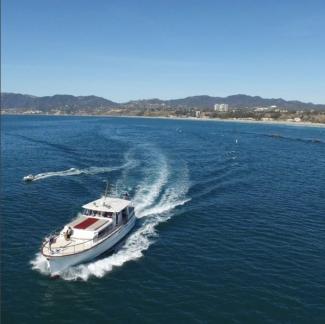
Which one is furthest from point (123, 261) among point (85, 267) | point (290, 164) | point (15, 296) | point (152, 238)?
point (290, 164)

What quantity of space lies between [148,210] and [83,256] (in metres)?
20.9

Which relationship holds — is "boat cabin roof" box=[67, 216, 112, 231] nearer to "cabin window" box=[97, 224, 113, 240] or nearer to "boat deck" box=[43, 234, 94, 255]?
"cabin window" box=[97, 224, 113, 240]

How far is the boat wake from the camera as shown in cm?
4262

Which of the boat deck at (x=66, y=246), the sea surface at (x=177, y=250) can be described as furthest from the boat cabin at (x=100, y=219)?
the sea surface at (x=177, y=250)

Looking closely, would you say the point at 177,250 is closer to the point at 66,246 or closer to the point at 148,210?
the point at 66,246

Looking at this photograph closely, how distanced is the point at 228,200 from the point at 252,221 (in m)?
10.8

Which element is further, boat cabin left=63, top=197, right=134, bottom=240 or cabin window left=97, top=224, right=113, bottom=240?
cabin window left=97, top=224, right=113, bottom=240

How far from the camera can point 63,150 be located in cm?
12481

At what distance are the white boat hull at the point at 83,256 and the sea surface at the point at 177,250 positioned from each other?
0.73 meters

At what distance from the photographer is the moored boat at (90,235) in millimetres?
41250

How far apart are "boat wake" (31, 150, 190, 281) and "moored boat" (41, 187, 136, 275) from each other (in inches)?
42.6

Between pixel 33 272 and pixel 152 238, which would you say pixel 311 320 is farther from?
pixel 33 272

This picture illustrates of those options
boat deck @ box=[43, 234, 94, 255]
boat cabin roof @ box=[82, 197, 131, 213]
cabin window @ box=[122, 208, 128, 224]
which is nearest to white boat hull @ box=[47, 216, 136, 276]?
boat deck @ box=[43, 234, 94, 255]

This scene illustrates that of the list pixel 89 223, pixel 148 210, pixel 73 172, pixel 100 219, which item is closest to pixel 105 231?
pixel 89 223
